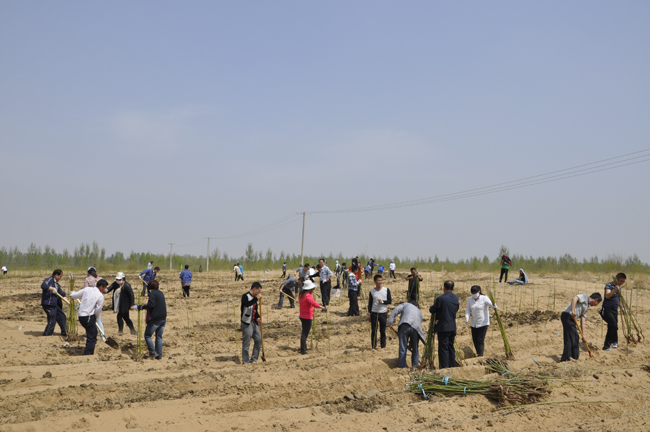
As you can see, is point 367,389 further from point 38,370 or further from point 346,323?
point 346,323

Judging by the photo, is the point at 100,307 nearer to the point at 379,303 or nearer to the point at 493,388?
the point at 379,303

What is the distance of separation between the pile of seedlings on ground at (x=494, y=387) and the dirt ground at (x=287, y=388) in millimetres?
132

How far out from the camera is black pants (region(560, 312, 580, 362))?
897cm

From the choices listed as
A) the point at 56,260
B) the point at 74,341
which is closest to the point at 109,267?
the point at 56,260

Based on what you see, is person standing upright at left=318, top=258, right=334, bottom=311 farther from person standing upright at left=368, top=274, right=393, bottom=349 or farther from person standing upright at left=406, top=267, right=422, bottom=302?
person standing upright at left=368, top=274, right=393, bottom=349

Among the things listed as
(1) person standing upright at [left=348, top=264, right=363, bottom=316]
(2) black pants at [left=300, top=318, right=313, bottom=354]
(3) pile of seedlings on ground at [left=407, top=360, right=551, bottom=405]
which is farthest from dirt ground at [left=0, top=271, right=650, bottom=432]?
(1) person standing upright at [left=348, top=264, right=363, bottom=316]

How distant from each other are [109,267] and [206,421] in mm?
39013

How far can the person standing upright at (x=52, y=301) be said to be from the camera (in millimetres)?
11445

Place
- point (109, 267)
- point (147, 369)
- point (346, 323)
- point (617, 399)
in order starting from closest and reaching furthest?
point (617, 399)
point (147, 369)
point (346, 323)
point (109, 267)

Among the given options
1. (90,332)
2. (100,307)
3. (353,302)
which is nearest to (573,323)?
(353,302)

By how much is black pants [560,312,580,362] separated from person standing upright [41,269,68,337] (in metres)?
10.6

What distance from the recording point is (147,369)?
893cm

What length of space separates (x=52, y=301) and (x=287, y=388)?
283 inches

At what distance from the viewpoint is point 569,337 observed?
29.7 feet
